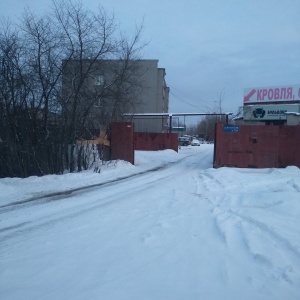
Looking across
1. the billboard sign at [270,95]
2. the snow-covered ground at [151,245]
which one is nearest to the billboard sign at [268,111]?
the billboard sign at [270,95]

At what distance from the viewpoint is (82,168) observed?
50.5ft

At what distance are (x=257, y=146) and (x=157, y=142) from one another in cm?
1895

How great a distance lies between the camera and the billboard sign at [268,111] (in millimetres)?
23516

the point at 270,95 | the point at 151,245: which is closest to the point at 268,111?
the point at 270,95

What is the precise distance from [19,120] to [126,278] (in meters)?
11.5

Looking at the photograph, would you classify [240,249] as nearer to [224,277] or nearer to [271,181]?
[224,277]

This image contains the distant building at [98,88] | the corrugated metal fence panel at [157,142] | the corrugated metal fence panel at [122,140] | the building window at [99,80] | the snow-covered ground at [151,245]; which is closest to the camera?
the snow-covered ground at [151,245]

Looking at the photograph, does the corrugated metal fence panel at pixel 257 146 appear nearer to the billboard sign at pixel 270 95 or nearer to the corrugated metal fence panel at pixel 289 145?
the corrugated metal fence panel at pixel 289 145

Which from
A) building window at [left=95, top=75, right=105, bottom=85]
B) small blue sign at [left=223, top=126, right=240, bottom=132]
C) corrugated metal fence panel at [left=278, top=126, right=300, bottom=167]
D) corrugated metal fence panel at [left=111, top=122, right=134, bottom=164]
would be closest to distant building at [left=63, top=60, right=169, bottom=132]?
building window at [left=95, top=75, right=105, bottom=85]

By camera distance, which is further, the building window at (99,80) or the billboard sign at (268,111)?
the billboard sign at (268,111)

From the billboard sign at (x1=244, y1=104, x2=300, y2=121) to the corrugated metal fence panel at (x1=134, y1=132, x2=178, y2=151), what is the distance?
11.0 m

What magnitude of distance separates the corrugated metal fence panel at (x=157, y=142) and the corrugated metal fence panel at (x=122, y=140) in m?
16.3

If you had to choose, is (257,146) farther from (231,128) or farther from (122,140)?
(122,140)

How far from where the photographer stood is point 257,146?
1627cm
